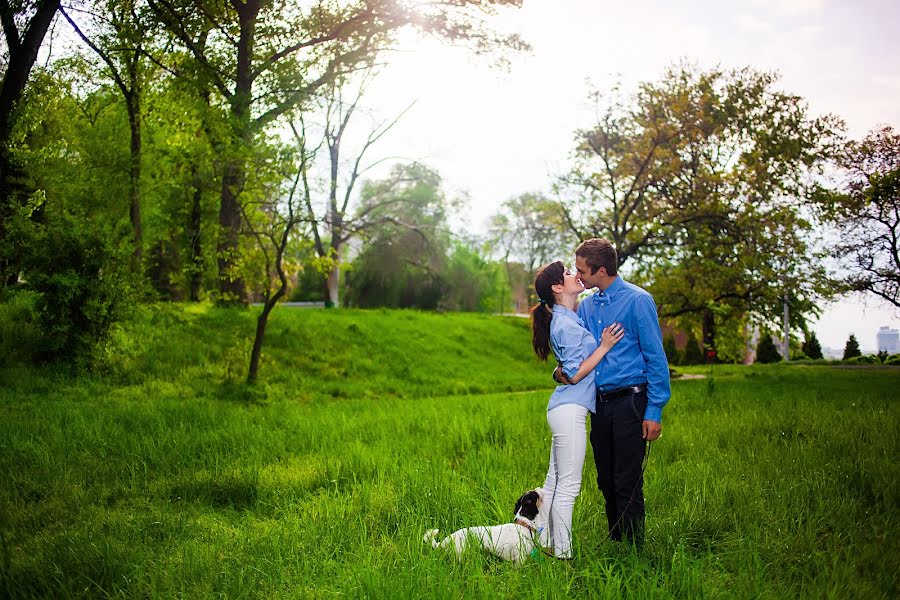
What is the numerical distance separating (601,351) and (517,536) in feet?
4.49

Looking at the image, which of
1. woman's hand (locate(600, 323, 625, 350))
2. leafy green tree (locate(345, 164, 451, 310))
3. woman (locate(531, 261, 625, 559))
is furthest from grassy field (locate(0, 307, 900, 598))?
leafy green tree (locate(345, 164, 451, 310))

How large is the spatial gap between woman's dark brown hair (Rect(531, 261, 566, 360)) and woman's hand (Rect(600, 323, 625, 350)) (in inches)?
15.0

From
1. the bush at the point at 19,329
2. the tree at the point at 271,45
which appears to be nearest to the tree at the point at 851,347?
the tree at the point at 271,45

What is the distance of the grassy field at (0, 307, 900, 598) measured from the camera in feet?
12.9

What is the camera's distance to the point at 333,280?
3303 centimetres

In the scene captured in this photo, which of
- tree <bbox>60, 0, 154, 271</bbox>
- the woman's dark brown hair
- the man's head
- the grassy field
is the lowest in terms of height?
the grassy field

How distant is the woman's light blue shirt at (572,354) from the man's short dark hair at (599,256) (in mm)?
399

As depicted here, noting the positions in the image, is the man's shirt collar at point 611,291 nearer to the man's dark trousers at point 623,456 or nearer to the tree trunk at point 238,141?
the man's dark trousers at point 623,456

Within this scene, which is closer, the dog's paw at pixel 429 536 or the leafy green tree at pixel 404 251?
the dog's paw at pixel 429 536

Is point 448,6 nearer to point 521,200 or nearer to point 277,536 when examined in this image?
point 277,536

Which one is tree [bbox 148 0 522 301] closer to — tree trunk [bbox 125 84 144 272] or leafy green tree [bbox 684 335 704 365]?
tree trunk [bbox 125 84 144 272]

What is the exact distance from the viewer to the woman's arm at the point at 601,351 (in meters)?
3.95

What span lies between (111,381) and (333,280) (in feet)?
67.3

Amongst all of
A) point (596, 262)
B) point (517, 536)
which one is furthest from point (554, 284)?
point (517, 536)
